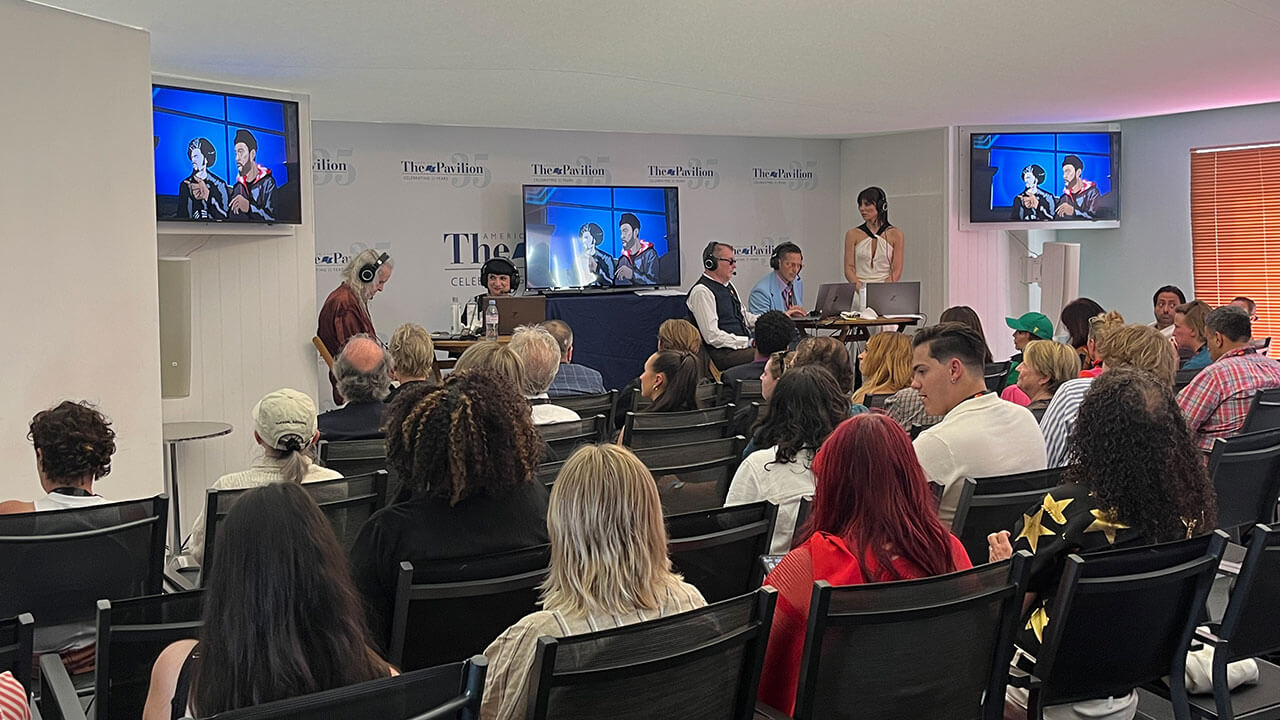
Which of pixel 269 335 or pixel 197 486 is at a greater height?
pixel 269 335

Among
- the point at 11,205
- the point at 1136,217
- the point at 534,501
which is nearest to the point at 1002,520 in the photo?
the point at 534,501

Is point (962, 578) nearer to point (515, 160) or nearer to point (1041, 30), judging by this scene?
point (1041, 30)

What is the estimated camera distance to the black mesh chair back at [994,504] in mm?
3148

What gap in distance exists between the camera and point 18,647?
186cm

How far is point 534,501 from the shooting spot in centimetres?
275

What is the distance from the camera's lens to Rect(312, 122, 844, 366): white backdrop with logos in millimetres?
9430

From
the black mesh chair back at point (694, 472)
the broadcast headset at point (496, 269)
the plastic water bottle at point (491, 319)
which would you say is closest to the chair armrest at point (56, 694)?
the black mesh chair back at point (694, 472)

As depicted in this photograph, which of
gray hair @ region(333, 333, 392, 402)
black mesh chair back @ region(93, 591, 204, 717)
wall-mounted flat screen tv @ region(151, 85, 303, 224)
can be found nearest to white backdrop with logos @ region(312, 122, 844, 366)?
wall-mounted flat screen tv @ region(151, 85, 303, 224)

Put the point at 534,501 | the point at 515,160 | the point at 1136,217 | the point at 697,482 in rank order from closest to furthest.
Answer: the point at 534,501 → the point at 697,482 → the point at 515,160 → the point at 1136,217

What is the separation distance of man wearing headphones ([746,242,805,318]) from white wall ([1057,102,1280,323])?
3.63m

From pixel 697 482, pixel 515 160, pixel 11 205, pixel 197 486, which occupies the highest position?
pixel 515 160

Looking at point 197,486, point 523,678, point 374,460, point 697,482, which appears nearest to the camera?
point 523,678

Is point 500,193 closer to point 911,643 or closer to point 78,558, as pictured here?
point 78,558

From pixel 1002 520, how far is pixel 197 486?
559 centimetres
